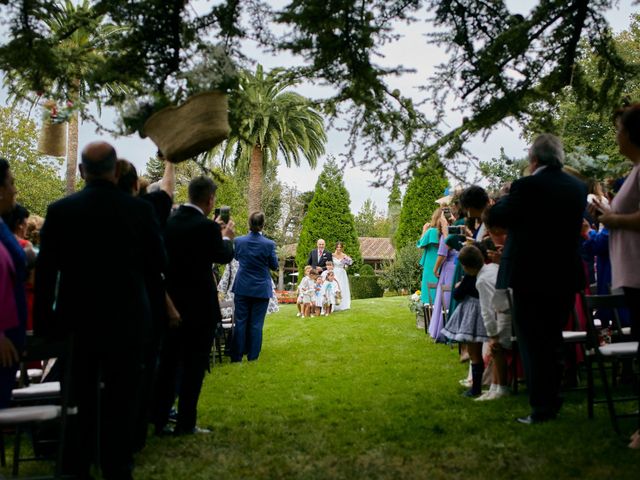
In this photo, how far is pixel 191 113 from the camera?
4.20 m

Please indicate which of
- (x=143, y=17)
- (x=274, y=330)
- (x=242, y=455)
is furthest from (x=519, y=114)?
(x=274, y=330)

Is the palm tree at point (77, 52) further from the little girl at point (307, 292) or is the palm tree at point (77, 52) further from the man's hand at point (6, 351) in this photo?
the little girl at point (307, 292)

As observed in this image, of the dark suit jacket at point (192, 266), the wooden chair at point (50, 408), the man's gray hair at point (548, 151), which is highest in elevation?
the man's gray hair at point (548, 151)

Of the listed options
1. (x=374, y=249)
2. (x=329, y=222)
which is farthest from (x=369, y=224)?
(x=329, y=222)

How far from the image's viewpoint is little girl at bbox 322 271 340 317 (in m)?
18.9

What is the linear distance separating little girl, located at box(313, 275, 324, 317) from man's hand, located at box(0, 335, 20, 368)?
14887 millimetres

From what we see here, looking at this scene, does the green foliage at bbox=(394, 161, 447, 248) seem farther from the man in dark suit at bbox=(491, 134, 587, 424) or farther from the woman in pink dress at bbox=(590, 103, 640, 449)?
the woman in pink dress at bbox=(590, 103, 640, 449)

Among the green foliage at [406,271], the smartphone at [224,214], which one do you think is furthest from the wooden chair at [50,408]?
the green foliage at [406,271]

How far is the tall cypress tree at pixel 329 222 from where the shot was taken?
37.2m

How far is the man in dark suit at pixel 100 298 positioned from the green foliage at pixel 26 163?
3602 centimetres

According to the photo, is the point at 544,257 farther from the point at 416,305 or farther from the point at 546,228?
the point at 416,305

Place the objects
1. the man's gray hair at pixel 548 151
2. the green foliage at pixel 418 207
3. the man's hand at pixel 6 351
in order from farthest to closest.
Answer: the green foliage at pixel 418 207 < the man's gray hair at pixel 548 151 < the man's hand at pixel 6 351

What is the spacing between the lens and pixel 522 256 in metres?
5.10

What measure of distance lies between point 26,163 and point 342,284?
27.0 m
